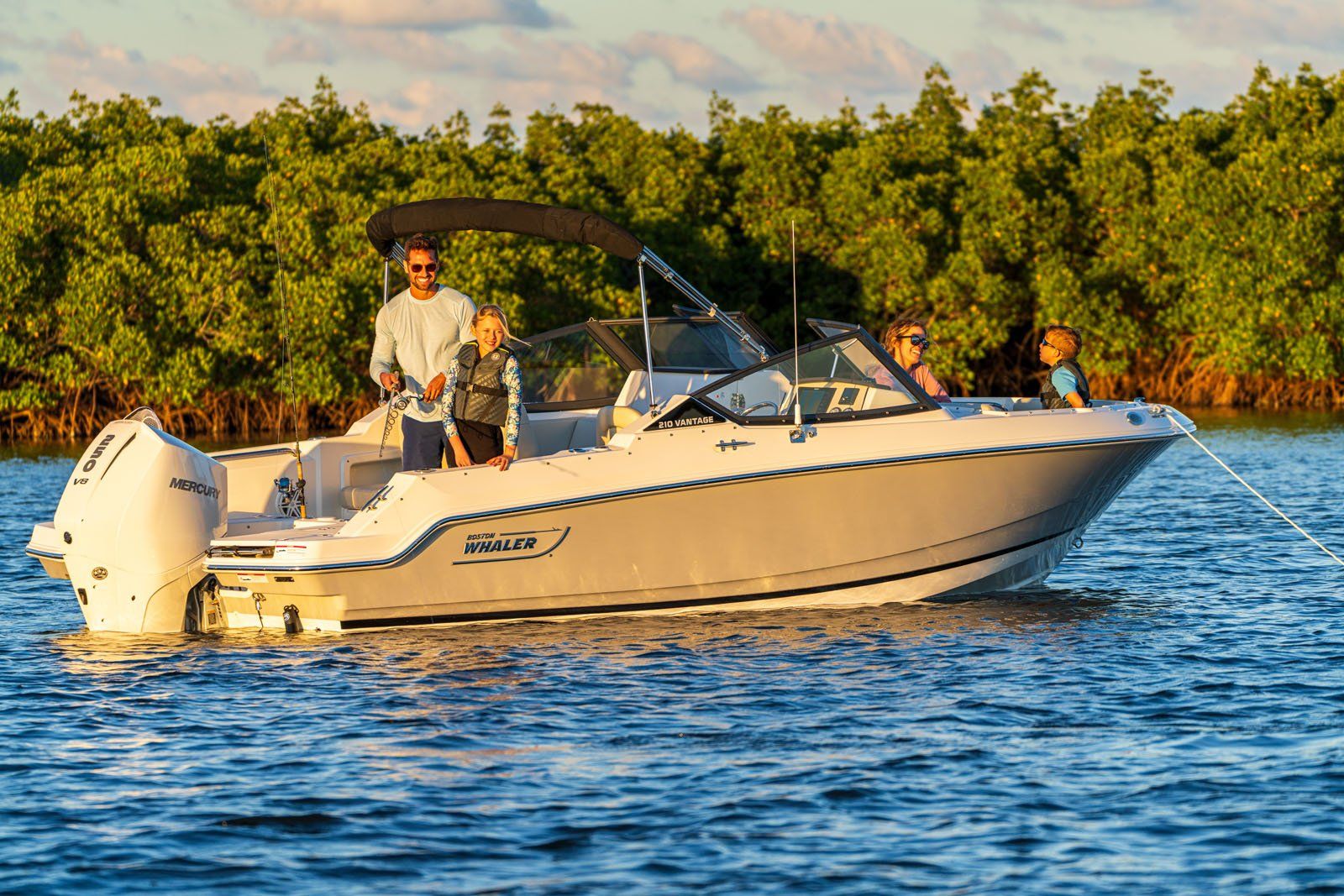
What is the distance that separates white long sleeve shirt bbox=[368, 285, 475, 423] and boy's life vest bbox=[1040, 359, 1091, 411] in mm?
3714

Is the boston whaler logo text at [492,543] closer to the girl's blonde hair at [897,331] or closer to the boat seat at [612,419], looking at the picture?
the boat seat at [612,419]

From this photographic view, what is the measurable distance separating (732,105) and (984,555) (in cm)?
3962

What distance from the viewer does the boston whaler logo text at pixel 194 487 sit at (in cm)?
992

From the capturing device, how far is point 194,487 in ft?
32.9

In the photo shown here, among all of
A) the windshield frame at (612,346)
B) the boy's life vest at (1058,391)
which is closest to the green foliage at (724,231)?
the windshield frame at (612,346)

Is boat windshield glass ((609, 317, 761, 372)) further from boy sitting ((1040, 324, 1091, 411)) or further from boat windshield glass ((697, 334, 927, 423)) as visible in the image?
boy sitting ((1040, 324, 1091, 411))

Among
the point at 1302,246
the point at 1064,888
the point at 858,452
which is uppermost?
the point at 1302,246

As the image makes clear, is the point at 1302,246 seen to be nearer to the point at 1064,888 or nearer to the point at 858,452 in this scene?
the point at 858,452

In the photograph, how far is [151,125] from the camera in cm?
4091

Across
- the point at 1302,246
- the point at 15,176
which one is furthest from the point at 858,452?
the point at 15,176

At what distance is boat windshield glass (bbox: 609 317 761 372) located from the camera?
12641 millimetres

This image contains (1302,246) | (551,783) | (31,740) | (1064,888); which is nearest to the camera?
(1064,888)

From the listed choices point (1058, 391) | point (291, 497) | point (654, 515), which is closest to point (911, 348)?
point (1058, 391)

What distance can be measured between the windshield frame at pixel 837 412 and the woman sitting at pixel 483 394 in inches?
43.3
